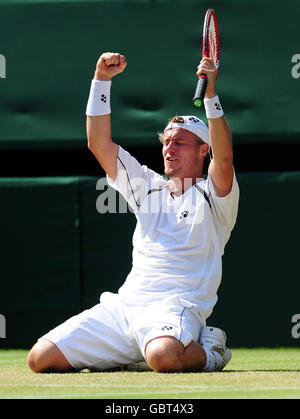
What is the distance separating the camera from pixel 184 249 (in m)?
5.01

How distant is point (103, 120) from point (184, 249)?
84 centimetres

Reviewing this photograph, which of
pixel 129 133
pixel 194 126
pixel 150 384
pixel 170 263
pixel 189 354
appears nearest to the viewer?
pixel 150 384

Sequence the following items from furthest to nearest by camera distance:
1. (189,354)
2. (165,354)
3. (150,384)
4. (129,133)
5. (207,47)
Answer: (129,133), (207,47), (189,354), (165,354), (150,384)

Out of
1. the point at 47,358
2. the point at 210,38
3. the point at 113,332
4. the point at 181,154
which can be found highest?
the point at 210,38

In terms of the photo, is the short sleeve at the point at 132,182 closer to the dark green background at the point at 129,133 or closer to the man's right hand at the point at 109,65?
the man's right hand at the point at 109,65

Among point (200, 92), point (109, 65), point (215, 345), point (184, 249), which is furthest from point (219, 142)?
point (215, 345)

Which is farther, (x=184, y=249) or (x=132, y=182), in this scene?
(x=132, y=182)

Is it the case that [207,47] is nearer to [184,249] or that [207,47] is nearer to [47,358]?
[184,249]

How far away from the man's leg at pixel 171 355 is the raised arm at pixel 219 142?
0.81m

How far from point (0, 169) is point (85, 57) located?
1.09 meters

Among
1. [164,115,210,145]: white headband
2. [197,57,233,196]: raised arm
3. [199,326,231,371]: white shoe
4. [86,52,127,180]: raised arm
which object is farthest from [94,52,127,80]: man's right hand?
[199,326,231,371]: white shoe

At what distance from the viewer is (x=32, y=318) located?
738 centimetres
